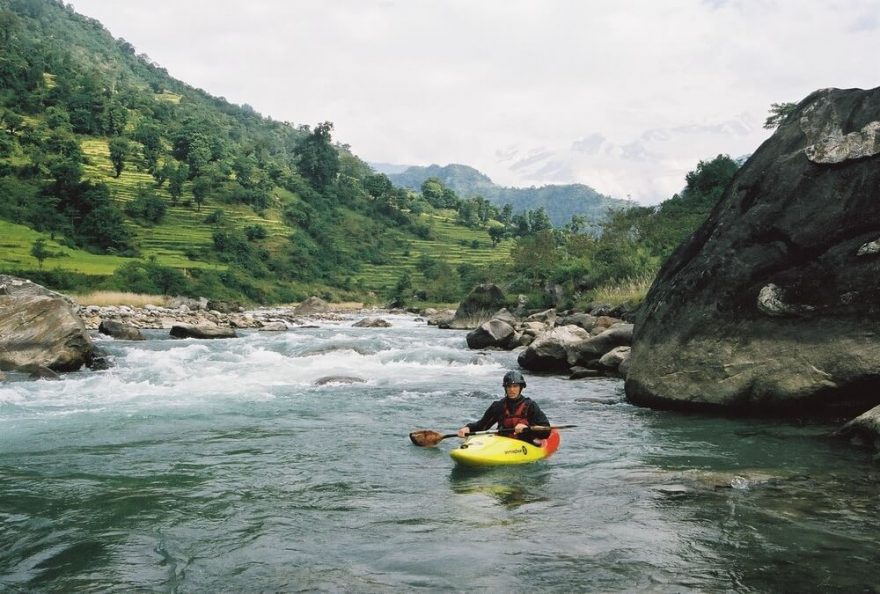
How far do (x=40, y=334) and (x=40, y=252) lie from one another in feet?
141

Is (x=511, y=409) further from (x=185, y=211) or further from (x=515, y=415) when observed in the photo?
(x=185, y=211)

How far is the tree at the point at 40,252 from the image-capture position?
56391 millimetres

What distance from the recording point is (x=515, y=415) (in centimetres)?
1045

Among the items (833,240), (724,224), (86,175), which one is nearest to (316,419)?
(724,224)

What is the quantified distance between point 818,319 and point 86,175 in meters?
88.7

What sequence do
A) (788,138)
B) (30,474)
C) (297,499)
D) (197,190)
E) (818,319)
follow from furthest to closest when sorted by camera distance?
(197,190) → (788,138) → (818,319) → (30,474) → (297,499)

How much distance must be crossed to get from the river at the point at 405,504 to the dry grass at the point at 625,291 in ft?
63.1

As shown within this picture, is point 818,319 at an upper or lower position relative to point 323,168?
lower

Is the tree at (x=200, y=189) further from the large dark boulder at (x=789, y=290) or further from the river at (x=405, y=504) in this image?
the large dark boulder at (x=789, y=290)

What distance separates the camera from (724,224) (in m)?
13.8

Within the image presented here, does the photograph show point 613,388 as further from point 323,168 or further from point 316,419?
point 323,168

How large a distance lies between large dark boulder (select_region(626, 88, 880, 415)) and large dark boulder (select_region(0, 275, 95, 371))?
16001mm

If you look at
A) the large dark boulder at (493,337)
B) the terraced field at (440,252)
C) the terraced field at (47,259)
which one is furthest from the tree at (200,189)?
the large dark boulder at (493,337)

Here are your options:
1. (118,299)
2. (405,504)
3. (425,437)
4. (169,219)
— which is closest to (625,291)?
(425,437)
